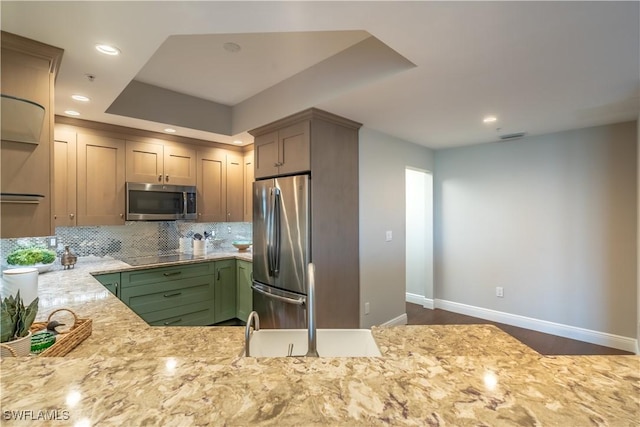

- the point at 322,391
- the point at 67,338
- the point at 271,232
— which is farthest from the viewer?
the point at 271,232

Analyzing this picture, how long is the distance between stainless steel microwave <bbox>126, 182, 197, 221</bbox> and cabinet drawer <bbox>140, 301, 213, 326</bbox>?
3.30ft

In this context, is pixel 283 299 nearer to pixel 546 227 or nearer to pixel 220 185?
pixel 220 185

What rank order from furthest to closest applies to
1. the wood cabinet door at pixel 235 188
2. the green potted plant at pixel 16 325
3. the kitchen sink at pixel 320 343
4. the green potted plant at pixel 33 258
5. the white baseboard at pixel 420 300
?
the white baseboard at pixel 420 300 → the wood cabinet door at pixel 235 188 → the green potted plant at pixel 33 258 → the kitchen sink at pixel 320 343 → the green potted plant at pixel 16 325

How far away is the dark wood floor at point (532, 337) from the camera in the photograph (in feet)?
9.85

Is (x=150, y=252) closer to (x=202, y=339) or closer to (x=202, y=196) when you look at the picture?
(x=202, y=196)

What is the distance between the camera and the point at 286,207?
2.86 meters

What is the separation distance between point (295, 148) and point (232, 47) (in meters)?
0.97

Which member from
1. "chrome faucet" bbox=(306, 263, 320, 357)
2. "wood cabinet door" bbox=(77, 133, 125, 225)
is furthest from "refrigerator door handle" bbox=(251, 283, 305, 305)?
"chrome faucet" bbox=(306, 263, 320, 357)

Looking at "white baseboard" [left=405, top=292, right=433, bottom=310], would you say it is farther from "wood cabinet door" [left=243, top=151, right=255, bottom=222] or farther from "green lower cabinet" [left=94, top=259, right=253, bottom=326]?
"wood cabinet door" [left=243, top=151, right=255, bottom=222]

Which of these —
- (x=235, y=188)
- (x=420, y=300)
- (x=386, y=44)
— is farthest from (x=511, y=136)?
(x=235, y=188)

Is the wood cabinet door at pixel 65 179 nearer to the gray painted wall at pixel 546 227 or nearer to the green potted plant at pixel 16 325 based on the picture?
the green potted plant at pixel 16 325

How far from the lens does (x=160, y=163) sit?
3.38 meters

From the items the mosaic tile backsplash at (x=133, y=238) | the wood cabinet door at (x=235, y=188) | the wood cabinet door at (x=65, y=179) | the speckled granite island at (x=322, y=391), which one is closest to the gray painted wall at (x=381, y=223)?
the wood cabinet door at (x=235, y=188)

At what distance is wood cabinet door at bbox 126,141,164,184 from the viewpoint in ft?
10.4
